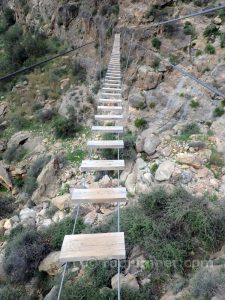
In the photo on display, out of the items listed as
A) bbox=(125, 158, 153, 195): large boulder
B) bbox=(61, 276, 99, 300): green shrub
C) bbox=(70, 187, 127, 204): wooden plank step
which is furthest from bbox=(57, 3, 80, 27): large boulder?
bbox=(61, 276, 99, 300): green shrub

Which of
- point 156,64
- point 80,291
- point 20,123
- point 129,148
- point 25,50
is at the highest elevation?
point 156,64

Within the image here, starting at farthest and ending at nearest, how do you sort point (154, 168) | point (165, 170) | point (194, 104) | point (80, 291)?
point (194, 104)
point (154, 168)
point (165, 170)
point (80, 291)

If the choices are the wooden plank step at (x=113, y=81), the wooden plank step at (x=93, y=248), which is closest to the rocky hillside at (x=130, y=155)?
the wooden plank step at (x=113, y=81)

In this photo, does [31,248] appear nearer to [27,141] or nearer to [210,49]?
[27,141]

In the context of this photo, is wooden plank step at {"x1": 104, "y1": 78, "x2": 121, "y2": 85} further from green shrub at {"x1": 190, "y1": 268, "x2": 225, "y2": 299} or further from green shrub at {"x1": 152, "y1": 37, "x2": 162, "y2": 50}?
green shrub at {"x1": 190, "y1": 268, "x2": 225, "y2": 299}

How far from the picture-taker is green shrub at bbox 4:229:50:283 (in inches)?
193

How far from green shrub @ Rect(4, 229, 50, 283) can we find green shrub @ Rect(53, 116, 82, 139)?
498 cm

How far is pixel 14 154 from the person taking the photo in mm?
10336

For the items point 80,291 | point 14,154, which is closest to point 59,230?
point 80,291

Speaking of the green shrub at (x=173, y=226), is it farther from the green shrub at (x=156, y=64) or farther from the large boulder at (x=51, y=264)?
the green shrub at (x=156, y=64)

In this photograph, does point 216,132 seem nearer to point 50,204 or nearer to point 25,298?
point 50,204

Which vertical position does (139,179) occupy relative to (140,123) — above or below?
below

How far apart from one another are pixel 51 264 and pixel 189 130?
181 inches

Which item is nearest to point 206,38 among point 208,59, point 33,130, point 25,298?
point 208,59
